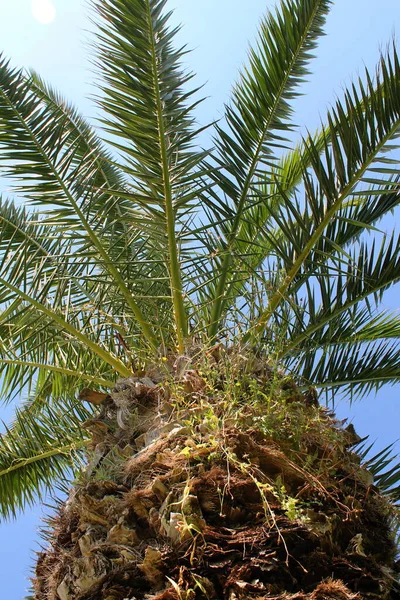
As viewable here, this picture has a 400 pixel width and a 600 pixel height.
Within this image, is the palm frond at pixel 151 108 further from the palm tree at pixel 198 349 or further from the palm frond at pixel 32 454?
the palm frond at pixel 32 454

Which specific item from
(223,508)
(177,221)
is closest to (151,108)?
(177,221)

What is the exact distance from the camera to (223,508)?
204 centimetres

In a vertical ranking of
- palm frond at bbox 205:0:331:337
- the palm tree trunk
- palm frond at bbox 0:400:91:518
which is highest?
palm frond at bbox 205:0:331:337

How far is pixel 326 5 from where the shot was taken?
377 centimetres

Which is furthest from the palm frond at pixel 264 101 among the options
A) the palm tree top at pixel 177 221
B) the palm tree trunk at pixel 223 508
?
the palm tree trunk at pixel 223 508

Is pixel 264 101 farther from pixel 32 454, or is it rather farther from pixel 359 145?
pixel 32 454

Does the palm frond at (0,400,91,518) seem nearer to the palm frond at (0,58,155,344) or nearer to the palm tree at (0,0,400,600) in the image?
the palm tree at (0,0,400,600)

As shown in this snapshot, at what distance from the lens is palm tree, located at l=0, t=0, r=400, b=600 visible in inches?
77.6

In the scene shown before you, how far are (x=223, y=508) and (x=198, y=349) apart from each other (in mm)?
979

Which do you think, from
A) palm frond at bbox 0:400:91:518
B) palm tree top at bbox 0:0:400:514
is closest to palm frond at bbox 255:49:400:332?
palm tree top at bbox 0:0:400:514

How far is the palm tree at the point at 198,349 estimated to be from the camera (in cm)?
197

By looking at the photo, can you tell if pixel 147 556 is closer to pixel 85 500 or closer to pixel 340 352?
pixel 85 500

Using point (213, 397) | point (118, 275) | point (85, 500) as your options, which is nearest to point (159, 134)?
A: point (118, 275)

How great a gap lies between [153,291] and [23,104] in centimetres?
147
